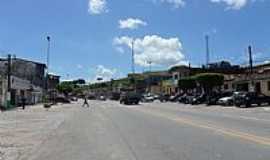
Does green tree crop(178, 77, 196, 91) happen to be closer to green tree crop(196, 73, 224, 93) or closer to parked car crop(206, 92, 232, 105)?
green tree crop(196, 73, 224, 93)

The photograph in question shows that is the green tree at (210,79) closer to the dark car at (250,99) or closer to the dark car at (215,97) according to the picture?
the dark car at (215,97)

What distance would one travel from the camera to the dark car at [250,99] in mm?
53625

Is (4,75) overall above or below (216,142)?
above

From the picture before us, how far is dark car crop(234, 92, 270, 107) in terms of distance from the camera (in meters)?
53.6

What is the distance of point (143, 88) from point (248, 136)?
153 metres

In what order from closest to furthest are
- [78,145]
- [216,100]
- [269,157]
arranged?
[269,157]
[78,145]
[216,100]

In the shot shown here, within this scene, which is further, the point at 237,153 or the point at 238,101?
the point at 238,101

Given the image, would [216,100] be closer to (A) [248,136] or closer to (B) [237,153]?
(A) [248,136]

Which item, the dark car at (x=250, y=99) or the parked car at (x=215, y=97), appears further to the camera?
the parked car at (x=215, y=97)

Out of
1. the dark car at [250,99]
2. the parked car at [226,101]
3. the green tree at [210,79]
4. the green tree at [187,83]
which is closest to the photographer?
the dark car at [250,99]

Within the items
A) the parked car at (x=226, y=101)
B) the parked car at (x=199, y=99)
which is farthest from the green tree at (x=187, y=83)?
the parked car at (x=226, y=101)

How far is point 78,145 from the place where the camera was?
57.0 ft

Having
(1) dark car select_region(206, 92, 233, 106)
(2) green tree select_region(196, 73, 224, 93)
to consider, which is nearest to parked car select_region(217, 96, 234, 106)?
(1) dark car select_region(206, 92, 233, 106)

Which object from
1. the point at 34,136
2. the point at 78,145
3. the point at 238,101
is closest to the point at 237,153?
the point at 78,145
